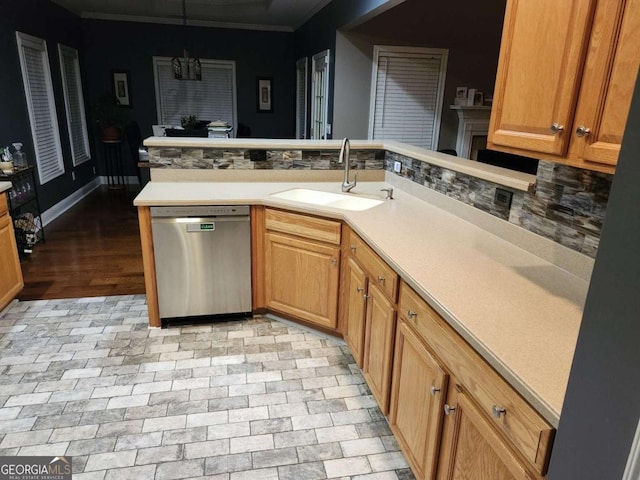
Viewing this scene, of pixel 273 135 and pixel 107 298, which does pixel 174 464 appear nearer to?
pixel 107 298

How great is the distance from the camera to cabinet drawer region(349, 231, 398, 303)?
5.91 feet

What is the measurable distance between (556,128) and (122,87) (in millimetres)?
7529

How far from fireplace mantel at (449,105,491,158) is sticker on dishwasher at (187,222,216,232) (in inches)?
153

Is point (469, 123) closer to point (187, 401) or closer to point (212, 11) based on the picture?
point (212, 11)

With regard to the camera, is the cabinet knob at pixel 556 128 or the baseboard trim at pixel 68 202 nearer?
the cabinet knob at pixel 556 128

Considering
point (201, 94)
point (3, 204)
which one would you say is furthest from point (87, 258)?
point (201, 94)

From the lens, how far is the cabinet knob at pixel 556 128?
1209 mm

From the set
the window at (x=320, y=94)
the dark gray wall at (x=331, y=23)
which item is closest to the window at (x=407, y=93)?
the dark gray wall at (x=331, y=23)

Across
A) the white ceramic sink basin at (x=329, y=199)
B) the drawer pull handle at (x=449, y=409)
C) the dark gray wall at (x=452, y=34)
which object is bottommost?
the drawer pull handle at (x=449, y=409)


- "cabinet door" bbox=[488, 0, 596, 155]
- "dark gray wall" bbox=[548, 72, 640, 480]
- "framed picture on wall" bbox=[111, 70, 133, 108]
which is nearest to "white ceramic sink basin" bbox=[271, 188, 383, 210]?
"cabinet door" bbox=[488, 0, 596, 155]

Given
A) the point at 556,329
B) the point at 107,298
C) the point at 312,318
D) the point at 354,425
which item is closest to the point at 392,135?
the point at 312,318

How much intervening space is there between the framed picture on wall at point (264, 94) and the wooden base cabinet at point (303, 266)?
555 cm

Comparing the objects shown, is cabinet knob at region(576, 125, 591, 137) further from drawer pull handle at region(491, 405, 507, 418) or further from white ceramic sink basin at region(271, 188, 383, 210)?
white ceramic sink basin at region(271, 188, 383, 210)

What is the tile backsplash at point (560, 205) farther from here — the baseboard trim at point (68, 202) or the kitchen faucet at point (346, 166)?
the baseboard trim at point (68, 202)
